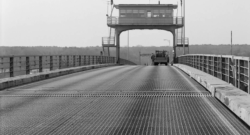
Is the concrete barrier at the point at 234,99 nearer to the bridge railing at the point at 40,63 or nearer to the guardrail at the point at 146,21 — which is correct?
the bridge railing at the point at 40,63

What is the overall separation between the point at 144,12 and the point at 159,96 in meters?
53.1

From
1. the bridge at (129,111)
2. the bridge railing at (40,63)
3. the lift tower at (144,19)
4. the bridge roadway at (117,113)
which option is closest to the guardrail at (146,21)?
the lift tower at (144,19)

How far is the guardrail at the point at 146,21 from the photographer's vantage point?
63.2 metres

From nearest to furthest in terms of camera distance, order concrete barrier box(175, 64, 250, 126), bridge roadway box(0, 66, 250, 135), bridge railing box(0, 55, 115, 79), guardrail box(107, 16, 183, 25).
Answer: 1. bridge roadway box(0, 66, 250, 135)
2. concrete barrier box(175, 64, 250, 126)
3. bridge railing box(0, 55, 115, 79)
4. guardrail box(107, 16, 183, 25)

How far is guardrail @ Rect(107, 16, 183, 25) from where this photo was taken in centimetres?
6316

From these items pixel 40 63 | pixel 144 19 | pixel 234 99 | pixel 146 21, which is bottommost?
pixel 234 99

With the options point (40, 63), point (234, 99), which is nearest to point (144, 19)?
point (40, 63)

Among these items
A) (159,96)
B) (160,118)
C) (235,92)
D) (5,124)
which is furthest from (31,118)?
(235,92)

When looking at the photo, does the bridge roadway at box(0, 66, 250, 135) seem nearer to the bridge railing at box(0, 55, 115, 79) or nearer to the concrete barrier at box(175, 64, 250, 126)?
the concrete barrier at box(175, 64, 250, 126)

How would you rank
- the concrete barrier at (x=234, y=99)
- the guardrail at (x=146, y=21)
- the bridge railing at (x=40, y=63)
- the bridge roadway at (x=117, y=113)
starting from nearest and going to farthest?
1. the bridge roadway at (x=117, y=113)
2. the concrete barrier at (x=234, y=99)
3. the bridge railing at (x=40, y=63)
4. the guardrail at (x=146, y=21)

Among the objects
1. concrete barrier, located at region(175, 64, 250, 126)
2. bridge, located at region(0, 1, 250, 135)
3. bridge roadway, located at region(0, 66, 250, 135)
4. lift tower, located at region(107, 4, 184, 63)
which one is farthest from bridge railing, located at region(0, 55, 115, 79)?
concrete barrier, located at region(175, 64, 250, 126)

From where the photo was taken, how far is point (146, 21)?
63281 mm

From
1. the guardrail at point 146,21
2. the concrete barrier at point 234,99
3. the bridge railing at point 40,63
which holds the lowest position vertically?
the concrete barrier at point 234,99

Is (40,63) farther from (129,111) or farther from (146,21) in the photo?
(146,21)
